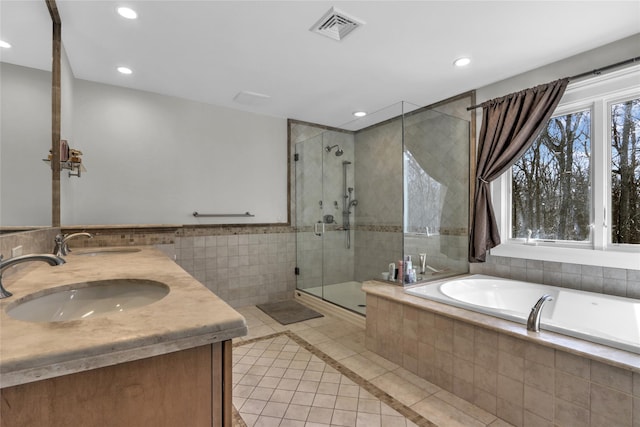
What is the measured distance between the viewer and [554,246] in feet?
8.37

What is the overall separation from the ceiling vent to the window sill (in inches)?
88.4

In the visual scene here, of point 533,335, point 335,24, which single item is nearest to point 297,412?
point 533,335

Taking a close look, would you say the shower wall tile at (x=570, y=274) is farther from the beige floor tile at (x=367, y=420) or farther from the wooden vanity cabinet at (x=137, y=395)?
the wooden vanity cabinet at (x=137, y=395)

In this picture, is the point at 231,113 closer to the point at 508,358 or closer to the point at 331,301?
the point at 331,301

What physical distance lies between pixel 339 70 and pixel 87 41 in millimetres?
1888

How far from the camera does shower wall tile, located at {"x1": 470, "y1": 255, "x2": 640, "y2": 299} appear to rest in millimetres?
2141

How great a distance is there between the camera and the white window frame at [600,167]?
216 centimetres

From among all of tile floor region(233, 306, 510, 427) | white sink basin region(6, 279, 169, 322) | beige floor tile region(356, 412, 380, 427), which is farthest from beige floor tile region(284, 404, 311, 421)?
white sink basin region(6, 279, 169, 322)

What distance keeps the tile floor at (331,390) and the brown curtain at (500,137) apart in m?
1.42

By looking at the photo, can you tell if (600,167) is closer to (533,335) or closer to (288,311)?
(533,335)

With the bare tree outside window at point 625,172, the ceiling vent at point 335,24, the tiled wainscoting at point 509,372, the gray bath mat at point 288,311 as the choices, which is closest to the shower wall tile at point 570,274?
the bare tree outside window at point 625,172

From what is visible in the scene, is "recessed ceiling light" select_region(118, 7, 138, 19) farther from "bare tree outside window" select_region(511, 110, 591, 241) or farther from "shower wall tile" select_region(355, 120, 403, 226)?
"bare tree outside window" select_region(511, 110, 591, 241)

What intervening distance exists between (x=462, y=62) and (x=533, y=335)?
205cm

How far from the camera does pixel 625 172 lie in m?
2.23
